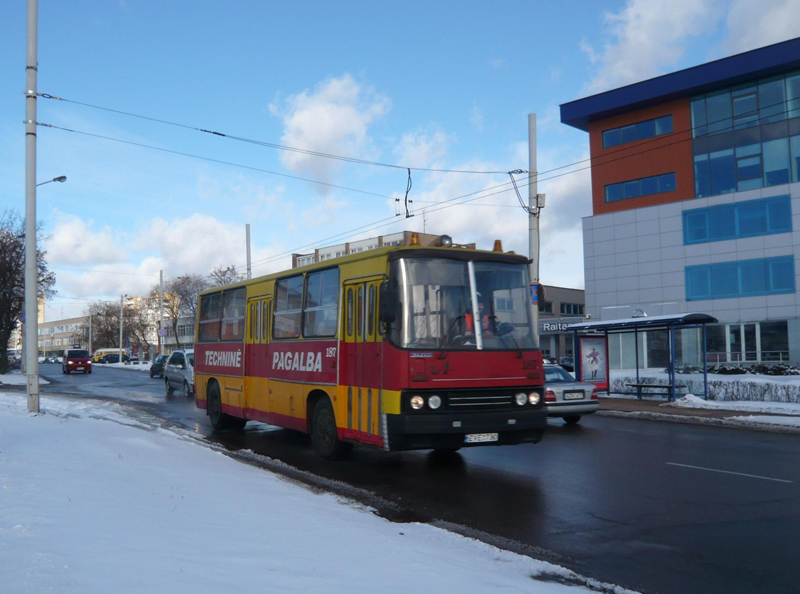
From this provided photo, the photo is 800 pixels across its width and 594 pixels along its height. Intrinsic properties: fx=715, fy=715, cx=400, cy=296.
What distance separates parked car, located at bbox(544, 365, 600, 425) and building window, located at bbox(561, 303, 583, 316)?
7419 cm

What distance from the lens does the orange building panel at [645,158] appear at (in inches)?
1703

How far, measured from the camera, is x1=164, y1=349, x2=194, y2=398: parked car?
89.2ft

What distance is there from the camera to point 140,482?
24.2 ft

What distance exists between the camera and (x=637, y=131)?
45.5 metres

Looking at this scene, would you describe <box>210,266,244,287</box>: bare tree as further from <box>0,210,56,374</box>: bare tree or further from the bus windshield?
the bus windshield

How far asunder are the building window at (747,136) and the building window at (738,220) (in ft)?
3.45

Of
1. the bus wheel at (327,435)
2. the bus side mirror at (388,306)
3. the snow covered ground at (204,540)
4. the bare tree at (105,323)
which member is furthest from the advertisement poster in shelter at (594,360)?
the bare tree at (105,323)

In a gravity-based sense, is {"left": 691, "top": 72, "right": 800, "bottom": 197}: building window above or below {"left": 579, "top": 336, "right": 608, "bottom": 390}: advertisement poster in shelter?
above

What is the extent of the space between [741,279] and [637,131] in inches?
447

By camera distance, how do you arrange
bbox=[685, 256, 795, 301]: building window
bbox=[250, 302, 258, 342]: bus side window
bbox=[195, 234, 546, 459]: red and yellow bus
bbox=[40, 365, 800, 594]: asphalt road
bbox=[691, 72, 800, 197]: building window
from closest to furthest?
bbox=[40, 365, 800, 594]: asphalt road → bbox=[195, 234, 546, 459]: red and yellow bus → bbox=[250, 302, 258, 342]: bus side window → bbox=[691, 72, 800, 197]: building window → bbox=[685, 256, 795, 301]: building window

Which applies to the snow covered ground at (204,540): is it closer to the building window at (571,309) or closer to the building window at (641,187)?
the building window at (641,187)

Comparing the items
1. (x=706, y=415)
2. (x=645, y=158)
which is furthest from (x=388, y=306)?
(x=645, y=158)

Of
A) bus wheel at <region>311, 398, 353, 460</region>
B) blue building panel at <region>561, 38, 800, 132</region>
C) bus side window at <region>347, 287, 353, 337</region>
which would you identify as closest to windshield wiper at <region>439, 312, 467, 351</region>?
bus side window at <region>347, 287, 353, 337</region>

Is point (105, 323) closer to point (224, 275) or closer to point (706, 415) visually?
point (224, 275)
